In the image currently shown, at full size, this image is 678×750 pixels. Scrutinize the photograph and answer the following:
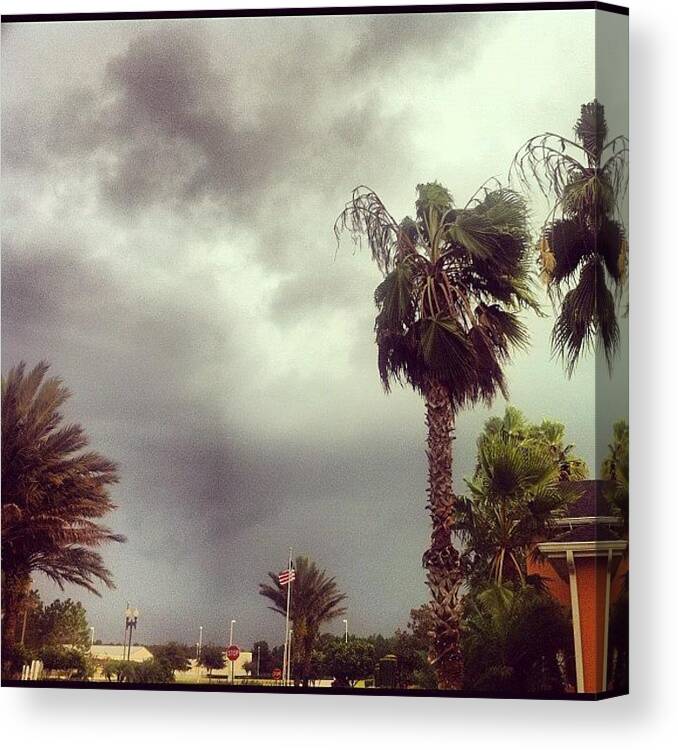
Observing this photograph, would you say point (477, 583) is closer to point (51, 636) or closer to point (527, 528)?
point (527, 528)

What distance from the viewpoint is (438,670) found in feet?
33.9

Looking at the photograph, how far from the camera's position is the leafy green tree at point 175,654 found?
1060 centimetres

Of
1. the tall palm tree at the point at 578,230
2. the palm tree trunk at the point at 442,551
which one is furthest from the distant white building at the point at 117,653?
the tall palm tree at the point at 578,230

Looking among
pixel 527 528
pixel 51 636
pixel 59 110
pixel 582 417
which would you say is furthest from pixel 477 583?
pixel 59 110

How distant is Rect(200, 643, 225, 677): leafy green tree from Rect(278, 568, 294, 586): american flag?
2.15 ft

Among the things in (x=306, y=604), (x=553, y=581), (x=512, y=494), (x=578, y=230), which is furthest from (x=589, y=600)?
(x=578, y=230)

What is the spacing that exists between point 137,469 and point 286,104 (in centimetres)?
285

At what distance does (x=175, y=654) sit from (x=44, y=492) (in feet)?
5.02

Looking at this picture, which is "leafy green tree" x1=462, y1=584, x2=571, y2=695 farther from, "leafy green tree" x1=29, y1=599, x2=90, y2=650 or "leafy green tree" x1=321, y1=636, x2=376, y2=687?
"leafy green tree" x1=29, y1=599, x2=90, y2=650

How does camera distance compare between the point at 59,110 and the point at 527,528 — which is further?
the point at 59,110

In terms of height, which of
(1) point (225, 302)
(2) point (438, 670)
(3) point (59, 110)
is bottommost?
(2) point (438, 670)

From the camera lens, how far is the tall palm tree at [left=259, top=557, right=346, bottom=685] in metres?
10.5

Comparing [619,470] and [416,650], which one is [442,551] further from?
[619,470]

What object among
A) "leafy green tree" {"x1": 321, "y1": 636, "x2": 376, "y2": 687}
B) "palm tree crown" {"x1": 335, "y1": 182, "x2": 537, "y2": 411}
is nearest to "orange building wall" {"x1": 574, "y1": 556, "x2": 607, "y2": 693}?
"palm tree crown" {"x1": 335, "y1": 182, "x2": 537, "y2": 411}
